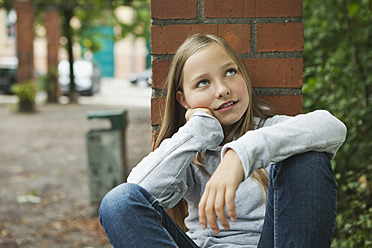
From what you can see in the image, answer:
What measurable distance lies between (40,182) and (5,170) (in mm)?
862

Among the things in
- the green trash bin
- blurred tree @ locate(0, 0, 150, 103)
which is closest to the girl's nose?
the green trash bin

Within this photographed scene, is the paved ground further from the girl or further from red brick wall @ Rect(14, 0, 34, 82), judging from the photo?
red brick wall @ Rect(14, 0, 34, 82)

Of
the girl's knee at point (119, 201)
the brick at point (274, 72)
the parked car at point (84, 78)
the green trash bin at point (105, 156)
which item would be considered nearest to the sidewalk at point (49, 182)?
the green trash bin at point (105, 156)

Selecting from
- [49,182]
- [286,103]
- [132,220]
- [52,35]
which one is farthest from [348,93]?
[52,35]

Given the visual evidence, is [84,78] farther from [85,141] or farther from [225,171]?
[225,171]

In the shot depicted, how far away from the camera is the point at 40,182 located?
18.5 feet

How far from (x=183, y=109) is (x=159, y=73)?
18 centimetres

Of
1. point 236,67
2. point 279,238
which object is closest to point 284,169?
point 279,238

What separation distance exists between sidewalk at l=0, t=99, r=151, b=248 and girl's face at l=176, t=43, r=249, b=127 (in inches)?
66.2

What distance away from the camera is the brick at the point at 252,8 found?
186 cm

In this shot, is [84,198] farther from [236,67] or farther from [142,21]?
[142,21]

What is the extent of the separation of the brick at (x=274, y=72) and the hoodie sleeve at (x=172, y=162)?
1.31 ft

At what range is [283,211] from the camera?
135cm

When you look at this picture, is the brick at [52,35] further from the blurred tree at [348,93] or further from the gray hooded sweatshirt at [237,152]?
the gray hooded sweatshirt at [237,152]
